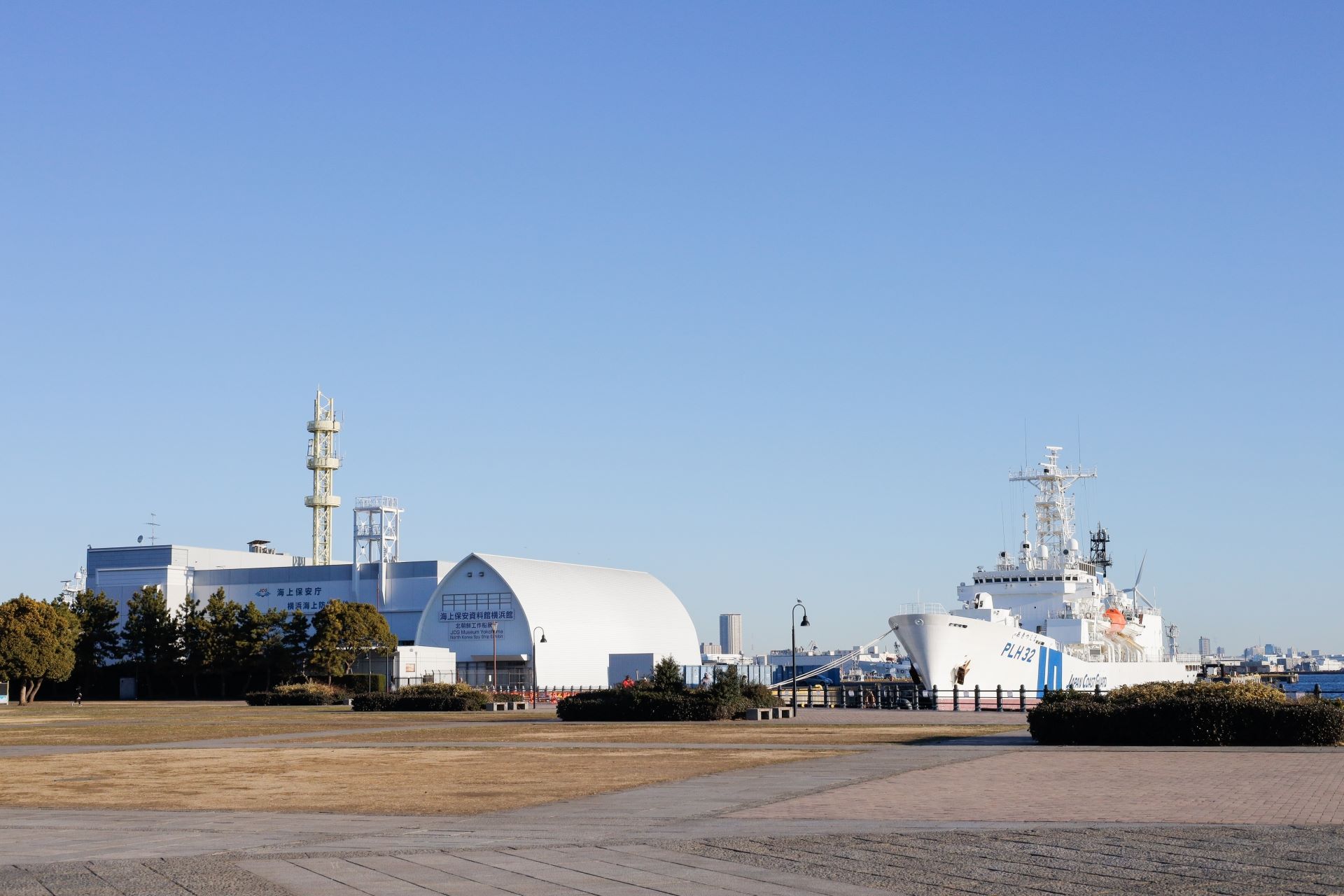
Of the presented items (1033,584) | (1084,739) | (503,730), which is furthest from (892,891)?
(1033,584)

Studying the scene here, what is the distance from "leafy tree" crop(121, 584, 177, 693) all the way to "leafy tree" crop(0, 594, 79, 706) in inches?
308

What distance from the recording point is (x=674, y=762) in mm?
23125

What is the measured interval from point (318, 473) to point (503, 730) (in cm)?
8245

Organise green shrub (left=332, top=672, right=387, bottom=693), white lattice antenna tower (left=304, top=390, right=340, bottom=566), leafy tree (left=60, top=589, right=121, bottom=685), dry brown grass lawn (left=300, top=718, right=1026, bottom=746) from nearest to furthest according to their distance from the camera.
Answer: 1. dry brown grass lawn (left=300, top=718, right=1026, bottom=746)
2. green shrub (left=332, top=672, right=387, bottom=693)
3. leafy tree (left=60, top=589, right=121, bottom=685)
4. white lattice antenna tower (left=304, top=390, right=340, bottom=566)

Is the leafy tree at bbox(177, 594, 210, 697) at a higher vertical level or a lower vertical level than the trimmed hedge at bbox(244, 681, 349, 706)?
higher

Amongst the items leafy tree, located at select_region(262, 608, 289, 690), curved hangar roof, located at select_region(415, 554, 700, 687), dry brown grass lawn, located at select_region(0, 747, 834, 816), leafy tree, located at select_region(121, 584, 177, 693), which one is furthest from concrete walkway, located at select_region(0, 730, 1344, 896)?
leafy tree, located at select_region(121, 584, 177, 693)

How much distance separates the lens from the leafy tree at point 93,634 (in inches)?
3339

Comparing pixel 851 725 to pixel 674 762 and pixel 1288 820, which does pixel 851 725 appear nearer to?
pixel 674 762

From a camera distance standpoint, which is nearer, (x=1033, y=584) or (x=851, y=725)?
(x=851, y=725)

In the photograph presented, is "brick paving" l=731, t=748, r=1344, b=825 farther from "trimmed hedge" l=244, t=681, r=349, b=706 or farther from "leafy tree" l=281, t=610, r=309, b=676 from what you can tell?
"leafy tree" l=281, t=610, r=309, b=676

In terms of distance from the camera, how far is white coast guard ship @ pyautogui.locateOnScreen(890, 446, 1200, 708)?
6003 centimetres

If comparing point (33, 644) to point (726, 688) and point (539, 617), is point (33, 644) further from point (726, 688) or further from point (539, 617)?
point (726, 688)

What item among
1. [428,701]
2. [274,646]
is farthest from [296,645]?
[428,701]

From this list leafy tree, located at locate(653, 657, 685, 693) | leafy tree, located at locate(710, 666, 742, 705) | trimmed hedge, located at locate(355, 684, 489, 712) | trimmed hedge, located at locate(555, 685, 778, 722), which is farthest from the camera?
trimmed hedge, located at locate(355, 684, 489, 712)
